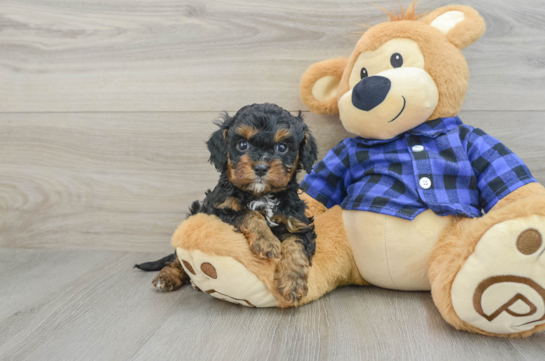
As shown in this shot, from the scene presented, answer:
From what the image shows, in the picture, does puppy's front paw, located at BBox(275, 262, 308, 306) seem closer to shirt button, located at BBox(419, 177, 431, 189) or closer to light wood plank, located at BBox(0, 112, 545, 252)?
shirt button, located at BBox(419, 177, 431, 189)

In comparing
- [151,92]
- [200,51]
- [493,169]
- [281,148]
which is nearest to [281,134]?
[281,148]

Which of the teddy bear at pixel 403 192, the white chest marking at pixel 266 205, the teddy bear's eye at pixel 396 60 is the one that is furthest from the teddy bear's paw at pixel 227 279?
the teddy bear's eye at pixel 396 60

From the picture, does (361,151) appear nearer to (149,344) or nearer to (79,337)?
(149,344)

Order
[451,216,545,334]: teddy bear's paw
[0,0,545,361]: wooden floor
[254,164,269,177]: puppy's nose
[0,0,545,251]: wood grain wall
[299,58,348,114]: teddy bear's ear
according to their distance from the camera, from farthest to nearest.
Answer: [0,0,545,251]: wood grain wall, [299,58,348,114]: teddy bear's ear, [0,0,545,361]: wooden floor, [254,164,269,177]: puppy's nose, [451,216,545,334]: teddy bear's paw

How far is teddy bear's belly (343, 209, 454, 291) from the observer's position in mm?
1437

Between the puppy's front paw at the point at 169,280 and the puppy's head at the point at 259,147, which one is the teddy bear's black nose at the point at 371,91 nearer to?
the puppy's head at the point at 259,147

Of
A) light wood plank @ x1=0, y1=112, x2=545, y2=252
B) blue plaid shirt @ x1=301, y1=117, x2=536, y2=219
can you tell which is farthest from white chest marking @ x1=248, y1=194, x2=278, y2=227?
light wood plank @ x1=0, y1=112, x2=545, y2=252

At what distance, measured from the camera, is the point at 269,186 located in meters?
1.32

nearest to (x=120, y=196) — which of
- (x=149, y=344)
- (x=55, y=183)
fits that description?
(x=55, y=183)

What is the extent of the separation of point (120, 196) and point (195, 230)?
101 centimetres

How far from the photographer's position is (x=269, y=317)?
4.56 feet

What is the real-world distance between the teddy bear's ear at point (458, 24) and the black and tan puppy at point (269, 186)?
684 mm

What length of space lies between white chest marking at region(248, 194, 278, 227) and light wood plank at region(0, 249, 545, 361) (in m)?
0.34

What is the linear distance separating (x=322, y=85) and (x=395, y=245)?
0.77m
